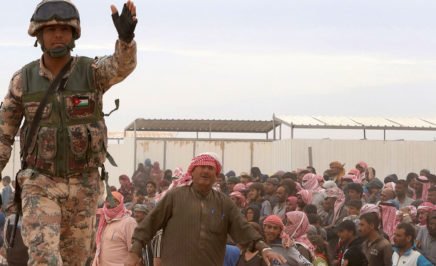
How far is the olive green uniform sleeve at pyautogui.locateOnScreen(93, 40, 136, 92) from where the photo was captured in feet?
23.4

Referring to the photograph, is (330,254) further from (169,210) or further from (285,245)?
(169,210)

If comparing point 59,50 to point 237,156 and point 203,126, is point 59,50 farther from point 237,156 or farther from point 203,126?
point 203,126

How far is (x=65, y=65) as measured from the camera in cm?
743

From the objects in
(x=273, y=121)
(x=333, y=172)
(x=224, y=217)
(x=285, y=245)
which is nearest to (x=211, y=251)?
(x=224, y=217)

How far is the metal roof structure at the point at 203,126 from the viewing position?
30719 millimetres

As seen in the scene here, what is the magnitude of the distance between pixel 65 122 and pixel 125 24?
80cm

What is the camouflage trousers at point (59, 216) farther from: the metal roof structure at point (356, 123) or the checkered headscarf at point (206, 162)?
the metal roof structure at point (356, 123)

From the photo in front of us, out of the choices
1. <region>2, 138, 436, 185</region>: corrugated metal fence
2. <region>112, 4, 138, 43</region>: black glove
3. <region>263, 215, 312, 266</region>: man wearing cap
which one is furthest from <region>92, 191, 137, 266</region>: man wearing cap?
<region>2, 138, 436, 185</region>: corrugated metal fence

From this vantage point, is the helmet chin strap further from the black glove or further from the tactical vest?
the black glove

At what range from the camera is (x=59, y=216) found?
7.33 metres

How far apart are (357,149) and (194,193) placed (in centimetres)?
1890

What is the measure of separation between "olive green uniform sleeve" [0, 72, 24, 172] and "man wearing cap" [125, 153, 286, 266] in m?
2.18

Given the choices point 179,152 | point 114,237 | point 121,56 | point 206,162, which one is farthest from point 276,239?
point 179,152

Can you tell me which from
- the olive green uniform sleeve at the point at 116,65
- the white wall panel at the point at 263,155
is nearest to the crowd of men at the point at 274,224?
the olive green uniform sleeve at the point at 116,65
